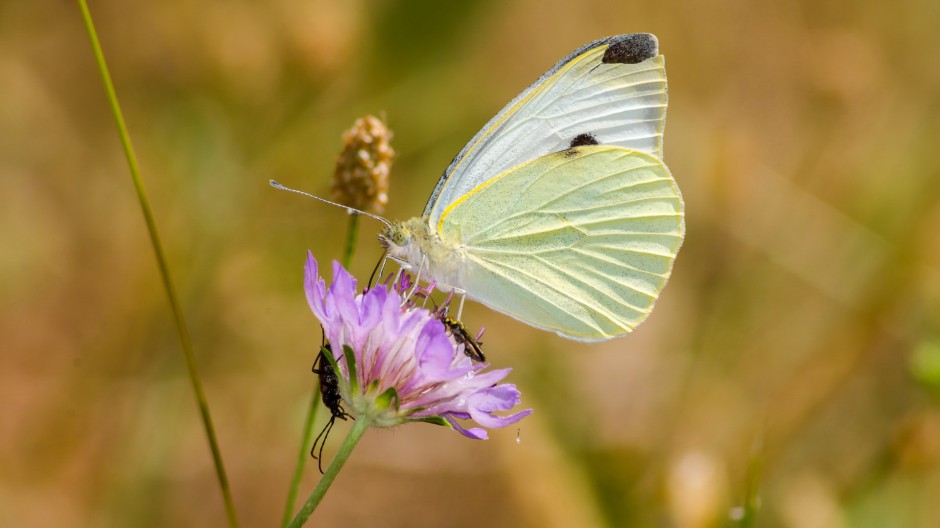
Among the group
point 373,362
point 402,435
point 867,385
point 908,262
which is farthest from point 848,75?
point 373,362

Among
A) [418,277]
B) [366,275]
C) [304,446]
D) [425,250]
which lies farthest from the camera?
[366,275]

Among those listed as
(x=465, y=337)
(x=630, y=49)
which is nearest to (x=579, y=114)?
(x=630, y=49)

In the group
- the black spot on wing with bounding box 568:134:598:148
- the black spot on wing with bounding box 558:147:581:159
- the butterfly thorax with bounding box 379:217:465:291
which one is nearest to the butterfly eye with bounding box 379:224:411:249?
the butterfly thorax with bounding box 379:217:465:291

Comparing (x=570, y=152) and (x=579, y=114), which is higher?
(x=579, y=114)

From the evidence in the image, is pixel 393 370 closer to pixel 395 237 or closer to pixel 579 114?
pixel 395 237

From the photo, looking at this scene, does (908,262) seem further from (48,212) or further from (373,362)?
(48,212)

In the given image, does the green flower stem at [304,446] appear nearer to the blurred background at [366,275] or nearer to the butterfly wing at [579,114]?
the butterfly wing at [579,114]
